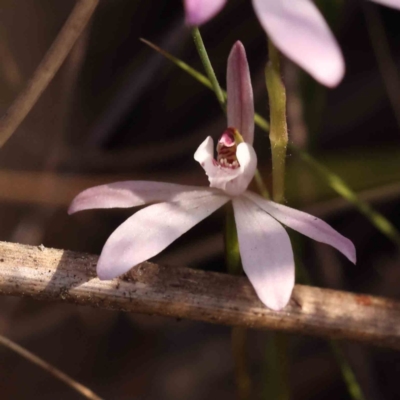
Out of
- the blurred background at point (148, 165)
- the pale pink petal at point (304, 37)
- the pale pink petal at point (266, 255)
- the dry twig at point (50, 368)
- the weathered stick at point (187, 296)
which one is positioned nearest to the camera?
the pale pink petal at point (304, 37)

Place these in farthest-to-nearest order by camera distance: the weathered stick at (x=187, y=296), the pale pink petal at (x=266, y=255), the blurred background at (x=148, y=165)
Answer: the blurred background at (x=148, y=165) → the weathered stick at (x=187, y=296) → the pale pink petal at (x=266, y=255)

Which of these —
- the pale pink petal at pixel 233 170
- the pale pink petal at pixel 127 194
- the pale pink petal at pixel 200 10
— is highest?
the pale pink petal at pixel 233 170

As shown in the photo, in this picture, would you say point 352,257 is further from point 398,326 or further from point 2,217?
point 2,217

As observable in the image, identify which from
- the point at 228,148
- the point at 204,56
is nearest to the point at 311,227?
the point at 228,148

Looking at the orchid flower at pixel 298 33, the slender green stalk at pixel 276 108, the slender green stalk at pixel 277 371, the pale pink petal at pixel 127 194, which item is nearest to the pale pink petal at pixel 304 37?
the orchid flower at pixel 298 33

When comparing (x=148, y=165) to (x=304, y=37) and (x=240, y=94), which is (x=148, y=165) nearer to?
(x=240, y=94)

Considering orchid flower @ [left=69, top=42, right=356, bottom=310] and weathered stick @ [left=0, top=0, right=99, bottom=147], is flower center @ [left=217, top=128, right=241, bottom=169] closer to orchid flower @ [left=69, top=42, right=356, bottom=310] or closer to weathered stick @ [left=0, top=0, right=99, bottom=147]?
orchid flower @ [left=69, top=42, right=356, bottom=310]

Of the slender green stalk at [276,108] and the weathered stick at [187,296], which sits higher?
the slender green stalk at [276,108]

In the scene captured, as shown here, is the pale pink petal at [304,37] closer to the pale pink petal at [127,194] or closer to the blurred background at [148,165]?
the pale pink petal at [127,194]

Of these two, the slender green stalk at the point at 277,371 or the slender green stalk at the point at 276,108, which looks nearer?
the slender green stalk at the point at 276,108
